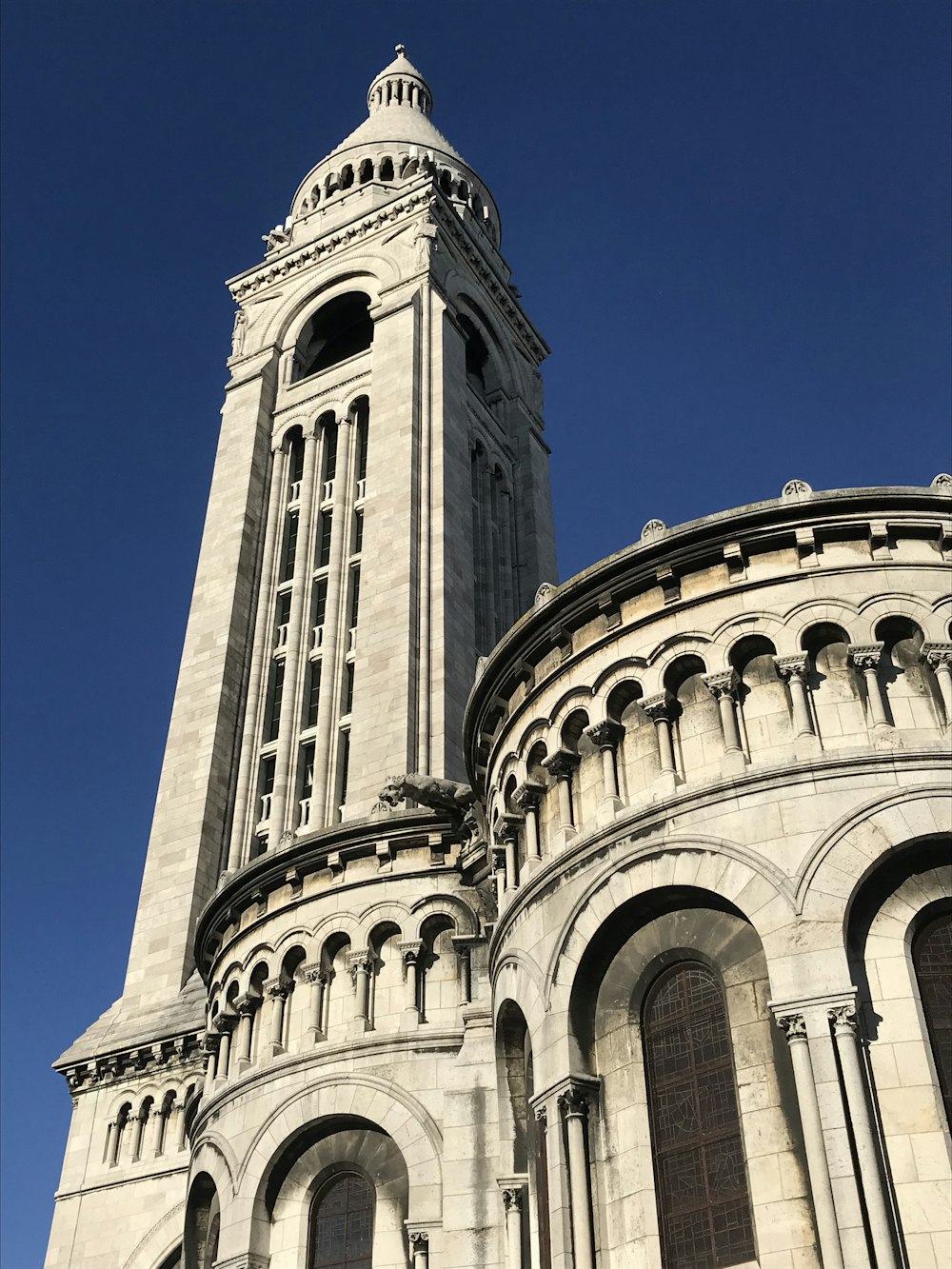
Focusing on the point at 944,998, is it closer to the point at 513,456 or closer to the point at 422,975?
the point at 422,975

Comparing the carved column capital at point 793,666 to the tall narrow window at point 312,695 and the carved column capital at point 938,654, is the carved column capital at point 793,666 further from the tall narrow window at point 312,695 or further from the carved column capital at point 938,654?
the tall narrow window at point 312,695

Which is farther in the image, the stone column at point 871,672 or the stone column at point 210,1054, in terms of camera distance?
the stone column at point 210,1054

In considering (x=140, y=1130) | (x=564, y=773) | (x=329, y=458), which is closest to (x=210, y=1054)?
(x=564, y=773)

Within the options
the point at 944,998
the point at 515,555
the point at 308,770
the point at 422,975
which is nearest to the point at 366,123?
the point at 515,555

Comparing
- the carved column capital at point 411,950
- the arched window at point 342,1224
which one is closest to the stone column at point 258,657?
the carved column capital at point 411,950

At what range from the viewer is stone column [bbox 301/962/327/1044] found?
2559 cm

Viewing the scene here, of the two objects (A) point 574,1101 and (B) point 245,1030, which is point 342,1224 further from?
(A) point 574,1101

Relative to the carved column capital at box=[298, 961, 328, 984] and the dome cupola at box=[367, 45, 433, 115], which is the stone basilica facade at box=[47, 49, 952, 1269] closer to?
the carved column capital at box=[298, 961, 328, 984]

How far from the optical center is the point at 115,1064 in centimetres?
4003

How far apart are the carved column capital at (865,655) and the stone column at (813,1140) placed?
17.1 feet

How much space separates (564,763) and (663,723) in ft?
6.74

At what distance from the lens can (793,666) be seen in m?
19.6

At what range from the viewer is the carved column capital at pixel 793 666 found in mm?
19594

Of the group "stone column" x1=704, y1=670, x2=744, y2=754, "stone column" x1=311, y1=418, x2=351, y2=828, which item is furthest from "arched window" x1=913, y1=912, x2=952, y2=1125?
"stone column" x1=311, y1=418, x2=351, y2=828
